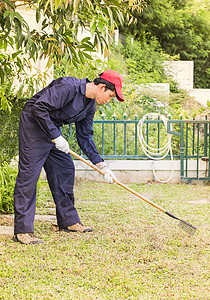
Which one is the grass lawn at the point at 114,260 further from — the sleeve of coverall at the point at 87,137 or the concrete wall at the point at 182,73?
the concrete wall at the point at 182,73

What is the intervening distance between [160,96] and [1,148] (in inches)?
276

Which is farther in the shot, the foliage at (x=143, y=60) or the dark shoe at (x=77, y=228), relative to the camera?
the foliage at (x=143, y=60)

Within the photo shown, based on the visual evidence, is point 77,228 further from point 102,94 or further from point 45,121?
point 102,94

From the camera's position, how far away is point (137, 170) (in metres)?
7.27

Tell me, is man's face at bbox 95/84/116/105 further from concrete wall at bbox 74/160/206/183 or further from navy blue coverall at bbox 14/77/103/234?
concrete wall at bbox 74/160/206/183

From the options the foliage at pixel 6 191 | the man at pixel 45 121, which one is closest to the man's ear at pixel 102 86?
the man at pixel 45 121

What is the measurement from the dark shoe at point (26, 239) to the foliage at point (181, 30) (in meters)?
16.0

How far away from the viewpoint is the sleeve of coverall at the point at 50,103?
331cm

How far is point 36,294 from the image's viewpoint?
8.13 ft

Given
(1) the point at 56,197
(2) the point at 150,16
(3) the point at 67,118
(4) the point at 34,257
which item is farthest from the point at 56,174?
(2) the point at 150,16

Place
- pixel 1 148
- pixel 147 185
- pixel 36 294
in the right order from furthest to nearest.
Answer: pixel 147 185, pixel 1 148, pixel 36 294

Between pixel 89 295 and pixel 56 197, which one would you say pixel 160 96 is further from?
pixel 89 295

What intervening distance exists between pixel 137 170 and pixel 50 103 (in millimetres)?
4141

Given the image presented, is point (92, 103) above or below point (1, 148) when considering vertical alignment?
above
